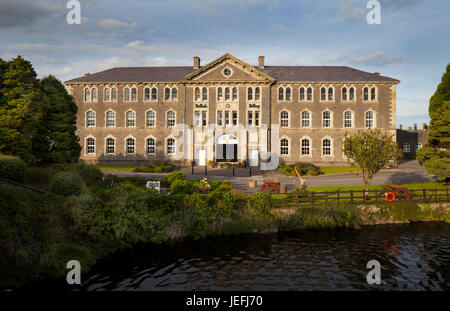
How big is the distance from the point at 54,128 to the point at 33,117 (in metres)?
2.55

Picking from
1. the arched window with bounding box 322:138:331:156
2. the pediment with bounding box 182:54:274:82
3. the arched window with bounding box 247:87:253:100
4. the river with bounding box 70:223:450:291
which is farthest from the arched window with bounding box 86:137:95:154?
the arched window with bounding box 322:138:331:156

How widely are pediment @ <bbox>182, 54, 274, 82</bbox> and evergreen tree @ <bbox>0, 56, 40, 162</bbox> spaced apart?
2229cm

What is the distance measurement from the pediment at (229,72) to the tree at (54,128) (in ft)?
64.6

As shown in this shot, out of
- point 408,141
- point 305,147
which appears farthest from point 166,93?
point 408,141

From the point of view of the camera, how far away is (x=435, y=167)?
2272cm

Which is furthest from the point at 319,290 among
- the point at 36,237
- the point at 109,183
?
the point at 109,183

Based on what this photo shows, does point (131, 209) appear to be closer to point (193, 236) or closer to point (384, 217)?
point (193, 236)

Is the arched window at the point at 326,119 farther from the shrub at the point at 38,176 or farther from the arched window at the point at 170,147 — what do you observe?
the shrub at the point at 38,176

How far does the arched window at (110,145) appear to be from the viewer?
40.6 meters

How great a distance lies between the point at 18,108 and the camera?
17.0m

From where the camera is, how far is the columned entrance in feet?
127

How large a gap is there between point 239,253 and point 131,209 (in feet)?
19.1

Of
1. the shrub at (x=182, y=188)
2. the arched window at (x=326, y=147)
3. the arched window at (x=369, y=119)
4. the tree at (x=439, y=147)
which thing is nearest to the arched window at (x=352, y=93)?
the arched window at (x=369, y=119)

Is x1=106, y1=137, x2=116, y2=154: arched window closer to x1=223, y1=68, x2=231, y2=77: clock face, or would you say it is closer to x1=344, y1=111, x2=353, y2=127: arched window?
x1=223, y1=68, x2=231, y2=77: clock face
